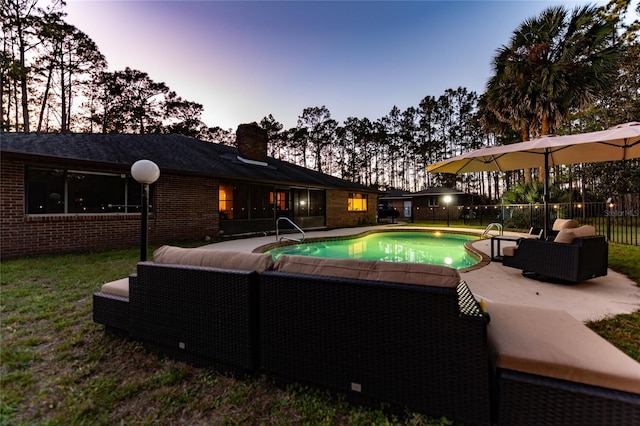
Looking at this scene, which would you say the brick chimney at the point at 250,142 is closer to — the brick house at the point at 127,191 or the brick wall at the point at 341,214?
the brick house at the point at 127,191

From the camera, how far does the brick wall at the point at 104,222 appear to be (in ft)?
19.7

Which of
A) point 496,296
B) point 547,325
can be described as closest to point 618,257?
point 496,296

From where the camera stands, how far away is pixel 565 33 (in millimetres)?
11789

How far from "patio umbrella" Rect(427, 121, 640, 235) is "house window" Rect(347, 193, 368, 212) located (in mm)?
9576

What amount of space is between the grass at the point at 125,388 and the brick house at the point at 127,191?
4.60 metres

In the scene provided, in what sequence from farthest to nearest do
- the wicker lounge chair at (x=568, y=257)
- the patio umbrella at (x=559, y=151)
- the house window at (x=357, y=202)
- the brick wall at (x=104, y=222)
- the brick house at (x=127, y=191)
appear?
1. the house window at (x=357, y=202)
2. the brick house at (x=127, y=191)
3. the brick wall at (x=104, y=222)
4. the patio umbrella at (x=559, y=151)
5. the wicker lounge chair at (x=568, y=257)

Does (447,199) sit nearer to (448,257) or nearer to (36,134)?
(448,257)

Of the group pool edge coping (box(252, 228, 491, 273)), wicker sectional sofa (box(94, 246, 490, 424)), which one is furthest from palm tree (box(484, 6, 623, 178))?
wicker sectional sofa (box(94, 246, 490, 424))

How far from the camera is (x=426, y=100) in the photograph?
31906 mm

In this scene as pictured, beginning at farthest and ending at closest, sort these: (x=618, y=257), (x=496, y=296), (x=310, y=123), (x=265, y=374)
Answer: (x=310, y=123) < (x=618, y=257) < (x=496, y=296) < (x=265, y=374)

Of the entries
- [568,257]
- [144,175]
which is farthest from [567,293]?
[144,175]

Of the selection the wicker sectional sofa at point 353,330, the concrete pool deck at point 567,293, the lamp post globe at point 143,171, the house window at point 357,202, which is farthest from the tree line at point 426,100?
the lamp post globe at point 143,171

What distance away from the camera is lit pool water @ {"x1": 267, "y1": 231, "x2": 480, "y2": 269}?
7.88 meters

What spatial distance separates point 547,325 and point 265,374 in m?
1.99
